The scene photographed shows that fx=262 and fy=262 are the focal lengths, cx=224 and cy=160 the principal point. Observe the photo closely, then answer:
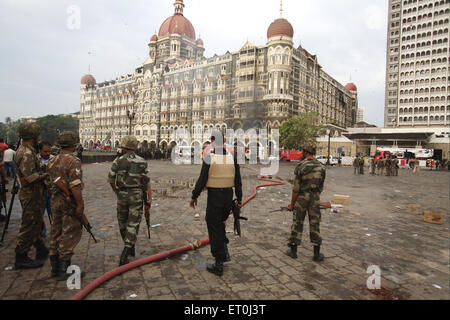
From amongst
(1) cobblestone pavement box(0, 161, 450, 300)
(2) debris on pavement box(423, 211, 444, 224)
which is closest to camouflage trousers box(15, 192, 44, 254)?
(1) cobblestone pavement box(0, 161, 450, 300)

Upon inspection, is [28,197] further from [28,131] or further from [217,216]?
[217,216]

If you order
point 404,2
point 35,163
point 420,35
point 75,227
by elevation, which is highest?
point 404,2

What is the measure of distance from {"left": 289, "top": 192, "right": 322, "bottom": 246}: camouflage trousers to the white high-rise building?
259 feet

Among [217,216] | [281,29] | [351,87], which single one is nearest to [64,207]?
[217,216]

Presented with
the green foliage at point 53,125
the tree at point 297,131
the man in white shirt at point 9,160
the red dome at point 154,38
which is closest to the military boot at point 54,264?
the man in white shirt at point 9,160

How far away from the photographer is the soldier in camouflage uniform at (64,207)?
3.31 meters

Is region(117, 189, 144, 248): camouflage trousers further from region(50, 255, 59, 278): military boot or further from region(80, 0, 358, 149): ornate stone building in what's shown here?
region(80, 0, 358, 149): ornate stone building

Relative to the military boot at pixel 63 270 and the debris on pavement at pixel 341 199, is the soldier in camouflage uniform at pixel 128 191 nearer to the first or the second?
the military boot at pixel 63 270

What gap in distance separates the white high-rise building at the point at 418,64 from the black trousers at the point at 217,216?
8019 cm

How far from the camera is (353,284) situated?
330 centimetres

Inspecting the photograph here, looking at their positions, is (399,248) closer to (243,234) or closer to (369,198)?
(243,234)

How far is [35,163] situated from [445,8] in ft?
291
